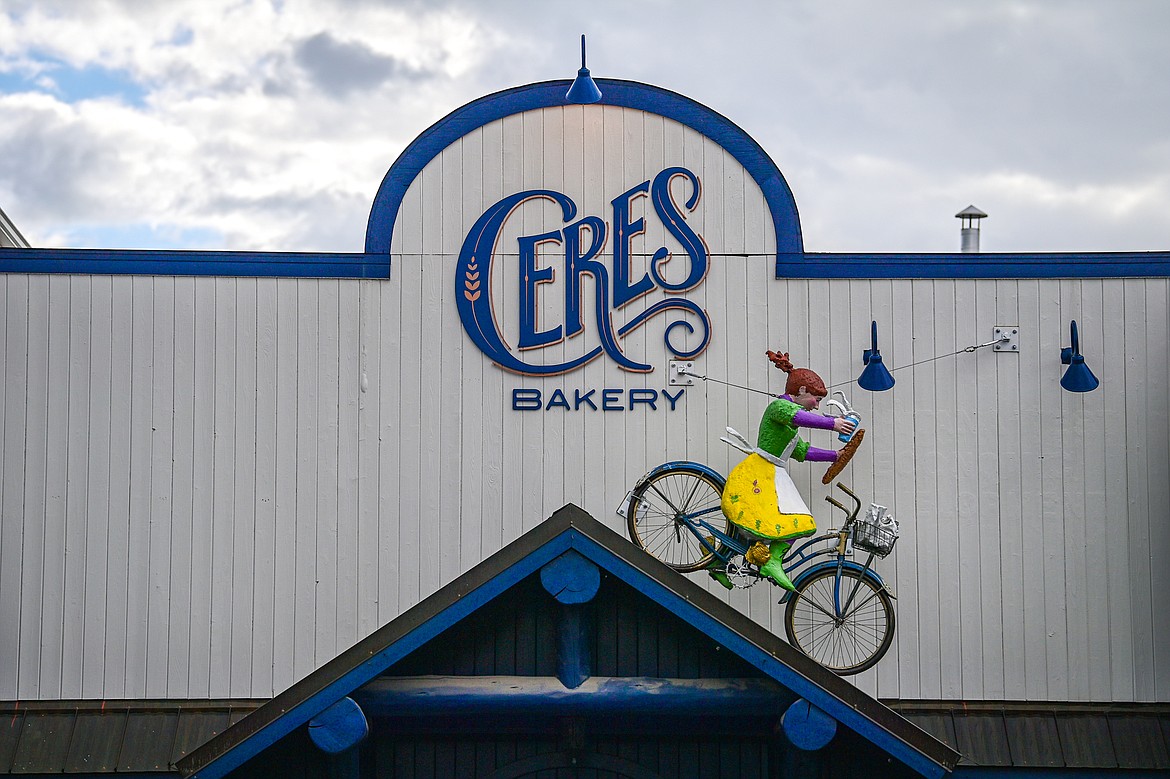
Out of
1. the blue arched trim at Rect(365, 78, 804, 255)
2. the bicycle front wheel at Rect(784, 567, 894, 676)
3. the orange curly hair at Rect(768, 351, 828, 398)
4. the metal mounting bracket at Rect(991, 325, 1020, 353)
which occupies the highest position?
the blue arched trim at Rect(365, 78, 804, 255)

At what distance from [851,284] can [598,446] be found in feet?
Answer: 7.24

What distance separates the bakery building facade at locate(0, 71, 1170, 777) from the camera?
7418 millimetres

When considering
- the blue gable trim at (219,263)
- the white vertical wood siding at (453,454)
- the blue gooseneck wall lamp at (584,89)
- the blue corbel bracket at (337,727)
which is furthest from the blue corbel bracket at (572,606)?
the blue gooseneck wall lamp at (584,89)

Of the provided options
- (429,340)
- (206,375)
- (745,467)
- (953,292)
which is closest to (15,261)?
(206,375)

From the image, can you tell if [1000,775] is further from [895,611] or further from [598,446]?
[598,446]

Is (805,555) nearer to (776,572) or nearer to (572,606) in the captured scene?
(776,572)

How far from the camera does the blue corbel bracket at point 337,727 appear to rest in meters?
4.75

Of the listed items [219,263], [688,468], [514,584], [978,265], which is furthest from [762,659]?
[219,263]

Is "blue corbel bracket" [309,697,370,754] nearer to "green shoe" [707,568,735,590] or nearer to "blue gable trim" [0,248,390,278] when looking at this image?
"green shoe" [707,568,735,590]

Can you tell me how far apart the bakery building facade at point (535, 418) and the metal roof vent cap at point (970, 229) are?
1325 mm

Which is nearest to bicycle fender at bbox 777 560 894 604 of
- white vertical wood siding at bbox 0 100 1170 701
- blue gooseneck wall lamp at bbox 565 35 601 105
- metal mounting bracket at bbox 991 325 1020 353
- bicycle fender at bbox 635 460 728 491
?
white vertical wood siding at bbox 0 100 1170 701

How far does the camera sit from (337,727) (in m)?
4.75

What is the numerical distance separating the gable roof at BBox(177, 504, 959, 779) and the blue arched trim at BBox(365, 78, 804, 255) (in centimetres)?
349

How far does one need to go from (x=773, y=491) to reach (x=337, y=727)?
3.27 meters
